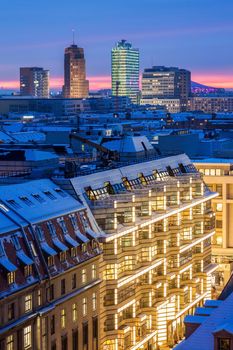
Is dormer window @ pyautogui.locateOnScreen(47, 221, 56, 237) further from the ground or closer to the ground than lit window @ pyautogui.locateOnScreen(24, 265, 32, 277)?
further from the ground

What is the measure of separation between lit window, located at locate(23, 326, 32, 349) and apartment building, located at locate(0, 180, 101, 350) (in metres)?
0.06

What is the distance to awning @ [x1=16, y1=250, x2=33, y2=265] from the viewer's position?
220 feet

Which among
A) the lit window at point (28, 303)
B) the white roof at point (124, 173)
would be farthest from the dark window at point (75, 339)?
the white roof at point (124, 173)

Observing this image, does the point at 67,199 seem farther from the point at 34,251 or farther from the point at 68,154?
the point at 68,154

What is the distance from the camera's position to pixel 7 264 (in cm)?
6538

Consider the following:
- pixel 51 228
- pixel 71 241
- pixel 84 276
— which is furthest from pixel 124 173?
pixel 51 228

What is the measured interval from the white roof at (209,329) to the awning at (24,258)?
69.1ft

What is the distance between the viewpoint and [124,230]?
3275 inches

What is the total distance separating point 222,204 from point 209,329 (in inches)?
3161

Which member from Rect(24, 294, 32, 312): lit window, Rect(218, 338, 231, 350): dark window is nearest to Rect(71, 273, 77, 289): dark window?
Rect(24, 294, 32, 312): lit window

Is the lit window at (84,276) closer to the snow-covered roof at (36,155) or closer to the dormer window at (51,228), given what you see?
the dormer window at (51,228)

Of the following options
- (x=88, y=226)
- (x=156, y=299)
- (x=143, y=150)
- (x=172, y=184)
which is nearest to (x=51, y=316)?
(x=88, y=226)

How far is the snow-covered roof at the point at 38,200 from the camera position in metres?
71.9

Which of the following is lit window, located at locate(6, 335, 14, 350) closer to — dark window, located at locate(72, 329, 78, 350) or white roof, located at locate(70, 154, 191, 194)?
dark window, located at locate(72, 329, 78, 350)
